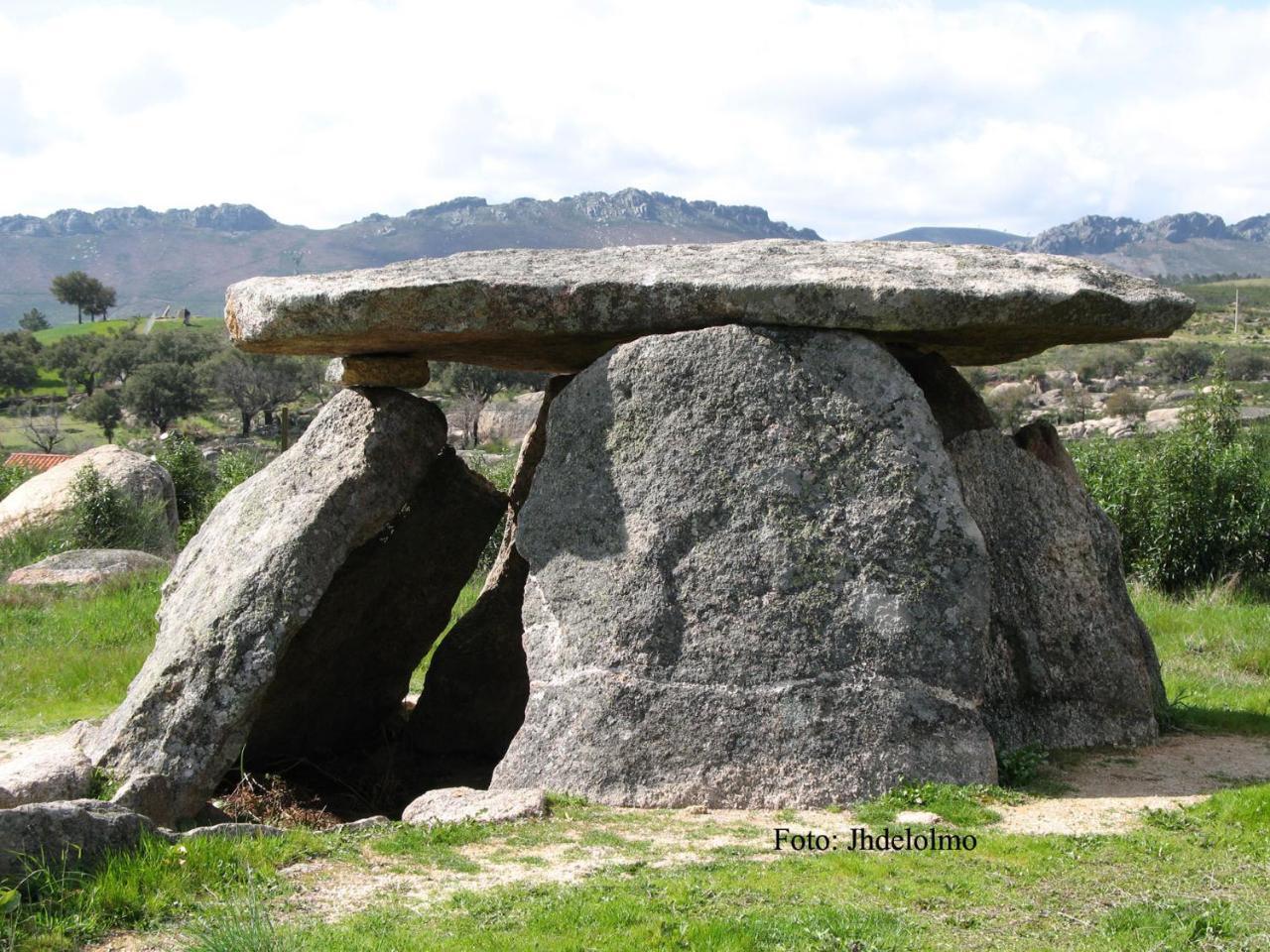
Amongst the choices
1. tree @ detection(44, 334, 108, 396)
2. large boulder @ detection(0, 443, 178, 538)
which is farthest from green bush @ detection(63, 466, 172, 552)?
tree @ detection(44, 334, 108, 396)

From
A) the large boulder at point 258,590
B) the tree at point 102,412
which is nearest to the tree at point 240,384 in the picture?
the tree at point 102,412

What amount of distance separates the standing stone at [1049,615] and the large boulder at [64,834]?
516cm

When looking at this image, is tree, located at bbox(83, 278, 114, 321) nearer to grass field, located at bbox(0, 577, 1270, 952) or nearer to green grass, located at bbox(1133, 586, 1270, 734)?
green grass, located at bbox(1133, 586, 1270, 734)

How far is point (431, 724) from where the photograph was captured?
10.9 meters

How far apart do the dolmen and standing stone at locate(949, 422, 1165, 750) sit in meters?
0.02

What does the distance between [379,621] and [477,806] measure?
372 centimetres

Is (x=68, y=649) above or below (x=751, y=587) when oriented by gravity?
below

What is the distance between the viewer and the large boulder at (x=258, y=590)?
8.08 metres

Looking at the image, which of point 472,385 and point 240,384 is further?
point 240,384

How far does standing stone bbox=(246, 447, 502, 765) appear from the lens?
10211 mm

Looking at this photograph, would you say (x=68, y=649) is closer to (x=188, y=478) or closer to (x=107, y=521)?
(x=107, y=521)

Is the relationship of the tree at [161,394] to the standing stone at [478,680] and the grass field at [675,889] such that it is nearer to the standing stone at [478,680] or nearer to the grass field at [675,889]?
the standing stone at [478,680]

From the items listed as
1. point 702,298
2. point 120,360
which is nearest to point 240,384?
point 120,360

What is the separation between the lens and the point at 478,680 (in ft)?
35.6
